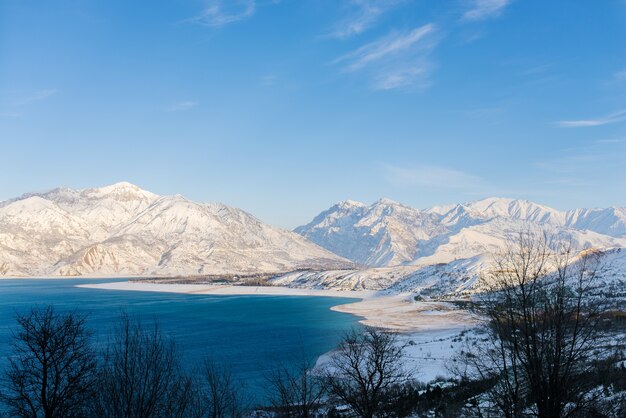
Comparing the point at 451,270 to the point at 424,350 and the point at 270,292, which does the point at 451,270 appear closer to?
the point at 270,292

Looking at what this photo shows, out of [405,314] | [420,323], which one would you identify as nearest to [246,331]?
[420,323]

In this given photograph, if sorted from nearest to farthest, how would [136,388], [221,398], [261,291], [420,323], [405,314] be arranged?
[136,388], [221,398], [420,323], [405,314], [261,291]

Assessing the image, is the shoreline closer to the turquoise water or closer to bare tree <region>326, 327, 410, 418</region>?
the turquoise water

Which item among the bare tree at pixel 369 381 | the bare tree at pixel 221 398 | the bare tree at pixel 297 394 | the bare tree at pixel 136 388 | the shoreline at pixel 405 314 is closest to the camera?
the bare tree at pixel 136 388

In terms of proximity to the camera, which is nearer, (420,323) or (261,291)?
(420,323)

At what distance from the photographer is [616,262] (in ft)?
313

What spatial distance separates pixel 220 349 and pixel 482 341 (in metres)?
29.4

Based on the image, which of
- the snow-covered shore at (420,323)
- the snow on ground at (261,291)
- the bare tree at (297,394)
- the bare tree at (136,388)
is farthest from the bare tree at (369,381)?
the snow on ground at (261,291)

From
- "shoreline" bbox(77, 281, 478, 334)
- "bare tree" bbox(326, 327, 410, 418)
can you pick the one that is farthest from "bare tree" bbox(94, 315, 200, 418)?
"shoreline" bbox(77, 281, 478, 334)

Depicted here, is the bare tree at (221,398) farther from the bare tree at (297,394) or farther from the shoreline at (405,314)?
the shoreline at (405,314)


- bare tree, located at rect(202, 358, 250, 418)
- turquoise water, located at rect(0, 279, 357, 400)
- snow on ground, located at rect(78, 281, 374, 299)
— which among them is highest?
bare tree, located at rect(202, 358, 250, 418)

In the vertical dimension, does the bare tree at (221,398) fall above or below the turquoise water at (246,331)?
above

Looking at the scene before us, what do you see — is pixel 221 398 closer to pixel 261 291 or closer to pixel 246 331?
pixel 246 331

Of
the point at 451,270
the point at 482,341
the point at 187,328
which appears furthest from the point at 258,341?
the point at 451,270
